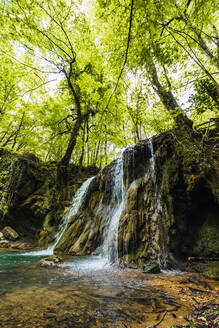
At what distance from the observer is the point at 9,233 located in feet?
31.5

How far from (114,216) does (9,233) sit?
7126 mm

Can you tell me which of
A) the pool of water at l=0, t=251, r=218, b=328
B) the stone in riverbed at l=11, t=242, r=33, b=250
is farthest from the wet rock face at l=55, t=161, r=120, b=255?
the pool of water at l=0, t=251, r=218, b=328

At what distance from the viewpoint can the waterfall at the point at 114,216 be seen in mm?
5738

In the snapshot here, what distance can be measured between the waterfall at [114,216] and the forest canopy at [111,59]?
2.14 m

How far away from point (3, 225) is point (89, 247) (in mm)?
6764

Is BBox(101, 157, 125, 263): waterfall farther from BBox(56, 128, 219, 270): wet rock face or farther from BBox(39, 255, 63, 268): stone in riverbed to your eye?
BBox(39, 255, 63, 268): stone in riverbed

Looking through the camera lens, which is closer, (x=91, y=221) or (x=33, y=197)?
(x=91, y=221)

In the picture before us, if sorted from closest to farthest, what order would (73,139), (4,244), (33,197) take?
(4,244) → (33,197) → (73,139)

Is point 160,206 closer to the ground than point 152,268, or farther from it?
farther from it

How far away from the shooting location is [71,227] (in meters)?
8.28

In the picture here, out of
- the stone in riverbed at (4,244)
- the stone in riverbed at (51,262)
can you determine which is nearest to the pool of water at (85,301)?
the stone in riverbed at (51,262)

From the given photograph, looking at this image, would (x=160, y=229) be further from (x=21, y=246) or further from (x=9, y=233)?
(x=9, y=233)

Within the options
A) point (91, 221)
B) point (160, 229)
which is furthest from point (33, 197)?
point (160, 229)

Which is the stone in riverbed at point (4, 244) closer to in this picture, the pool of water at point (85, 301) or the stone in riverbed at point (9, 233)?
the stone in riverbed at point (9, 233)
